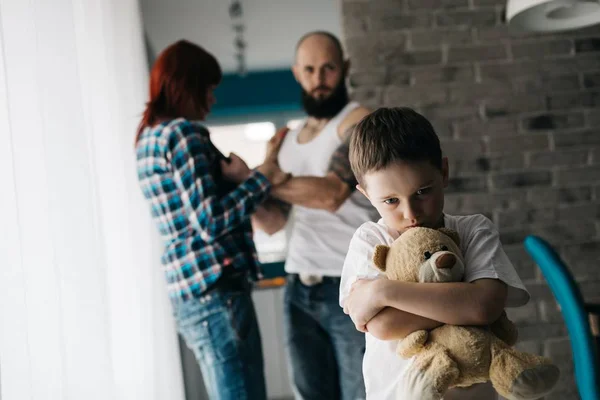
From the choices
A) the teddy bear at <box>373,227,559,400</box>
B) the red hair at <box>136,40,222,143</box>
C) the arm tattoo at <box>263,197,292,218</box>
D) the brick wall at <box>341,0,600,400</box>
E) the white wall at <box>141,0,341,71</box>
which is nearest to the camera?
the teddy bear at <box>373,227,559,400</box>

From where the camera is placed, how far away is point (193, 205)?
1.43 metres

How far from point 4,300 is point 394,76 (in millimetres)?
1716

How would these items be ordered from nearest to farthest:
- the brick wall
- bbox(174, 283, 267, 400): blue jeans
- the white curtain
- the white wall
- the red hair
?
the white curtain → bbox(174, 283, 267, 400): blue jeans → the red hair → the brick wall → the white wall

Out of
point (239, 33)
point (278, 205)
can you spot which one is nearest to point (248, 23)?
point (239, 33)

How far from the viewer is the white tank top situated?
1581 millimetres

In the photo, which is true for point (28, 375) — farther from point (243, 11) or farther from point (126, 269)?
point (243, 11)

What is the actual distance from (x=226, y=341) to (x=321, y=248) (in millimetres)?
338

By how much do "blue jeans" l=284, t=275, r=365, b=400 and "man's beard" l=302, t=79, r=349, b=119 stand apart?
0.45m

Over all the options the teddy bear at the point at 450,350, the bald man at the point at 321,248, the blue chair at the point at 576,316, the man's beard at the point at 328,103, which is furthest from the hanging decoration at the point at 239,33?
the teddy bear at the point at 450,350

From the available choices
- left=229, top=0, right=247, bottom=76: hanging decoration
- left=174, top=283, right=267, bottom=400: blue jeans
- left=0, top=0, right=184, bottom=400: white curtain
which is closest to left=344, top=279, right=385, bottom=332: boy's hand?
left=0, top=0, right=184, bottom=400: white curtain

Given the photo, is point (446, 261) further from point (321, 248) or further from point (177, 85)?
point (177, 85)

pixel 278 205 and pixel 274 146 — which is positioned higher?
pixel 274 146

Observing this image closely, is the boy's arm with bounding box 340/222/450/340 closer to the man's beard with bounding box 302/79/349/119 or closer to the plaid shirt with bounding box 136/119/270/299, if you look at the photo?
the plaid shirt with bounding box 136/119/270/299

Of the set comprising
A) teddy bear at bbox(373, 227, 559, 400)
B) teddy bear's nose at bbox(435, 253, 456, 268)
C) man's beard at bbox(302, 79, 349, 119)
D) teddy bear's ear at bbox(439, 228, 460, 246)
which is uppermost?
man's beard at bbox(302, 79, 349, 119)
